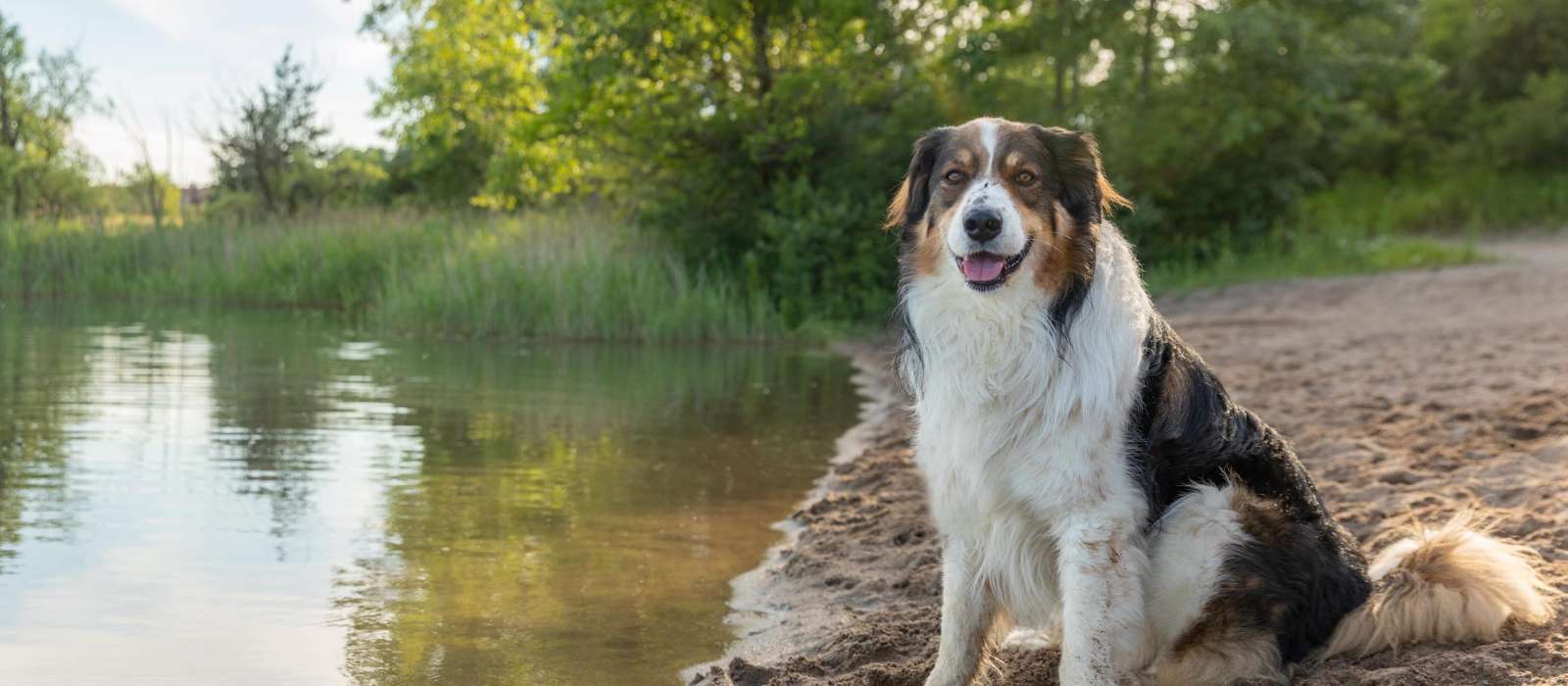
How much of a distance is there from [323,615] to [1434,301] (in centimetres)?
1438

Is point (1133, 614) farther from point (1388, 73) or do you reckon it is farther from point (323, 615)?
point (1388, 73)

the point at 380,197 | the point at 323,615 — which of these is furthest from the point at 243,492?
the point at 380,197

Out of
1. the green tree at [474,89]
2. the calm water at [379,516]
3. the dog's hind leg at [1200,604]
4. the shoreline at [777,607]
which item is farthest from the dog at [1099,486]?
the green tree at [474,89]

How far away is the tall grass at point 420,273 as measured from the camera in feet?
57.7

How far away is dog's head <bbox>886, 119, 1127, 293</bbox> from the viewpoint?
12.6 feet

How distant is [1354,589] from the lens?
4086mm

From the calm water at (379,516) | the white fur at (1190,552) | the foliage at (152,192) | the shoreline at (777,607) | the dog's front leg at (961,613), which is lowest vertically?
the shoreline at (777,607)

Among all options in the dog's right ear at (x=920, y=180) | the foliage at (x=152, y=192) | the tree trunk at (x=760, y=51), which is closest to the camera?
the dog's right ear at (x=920, y=180)

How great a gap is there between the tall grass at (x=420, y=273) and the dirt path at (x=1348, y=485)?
482 centimetres

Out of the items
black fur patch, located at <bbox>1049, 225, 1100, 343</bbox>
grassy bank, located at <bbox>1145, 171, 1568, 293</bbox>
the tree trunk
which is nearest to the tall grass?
the tree trunk

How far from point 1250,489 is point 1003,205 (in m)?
1.09

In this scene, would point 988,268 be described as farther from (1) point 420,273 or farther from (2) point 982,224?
(1) point 420,273

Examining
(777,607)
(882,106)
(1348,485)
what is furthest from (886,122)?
(777,607)

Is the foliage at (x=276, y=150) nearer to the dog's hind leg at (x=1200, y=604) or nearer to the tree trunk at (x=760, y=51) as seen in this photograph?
the tree trunk at (x=760, y=51)
